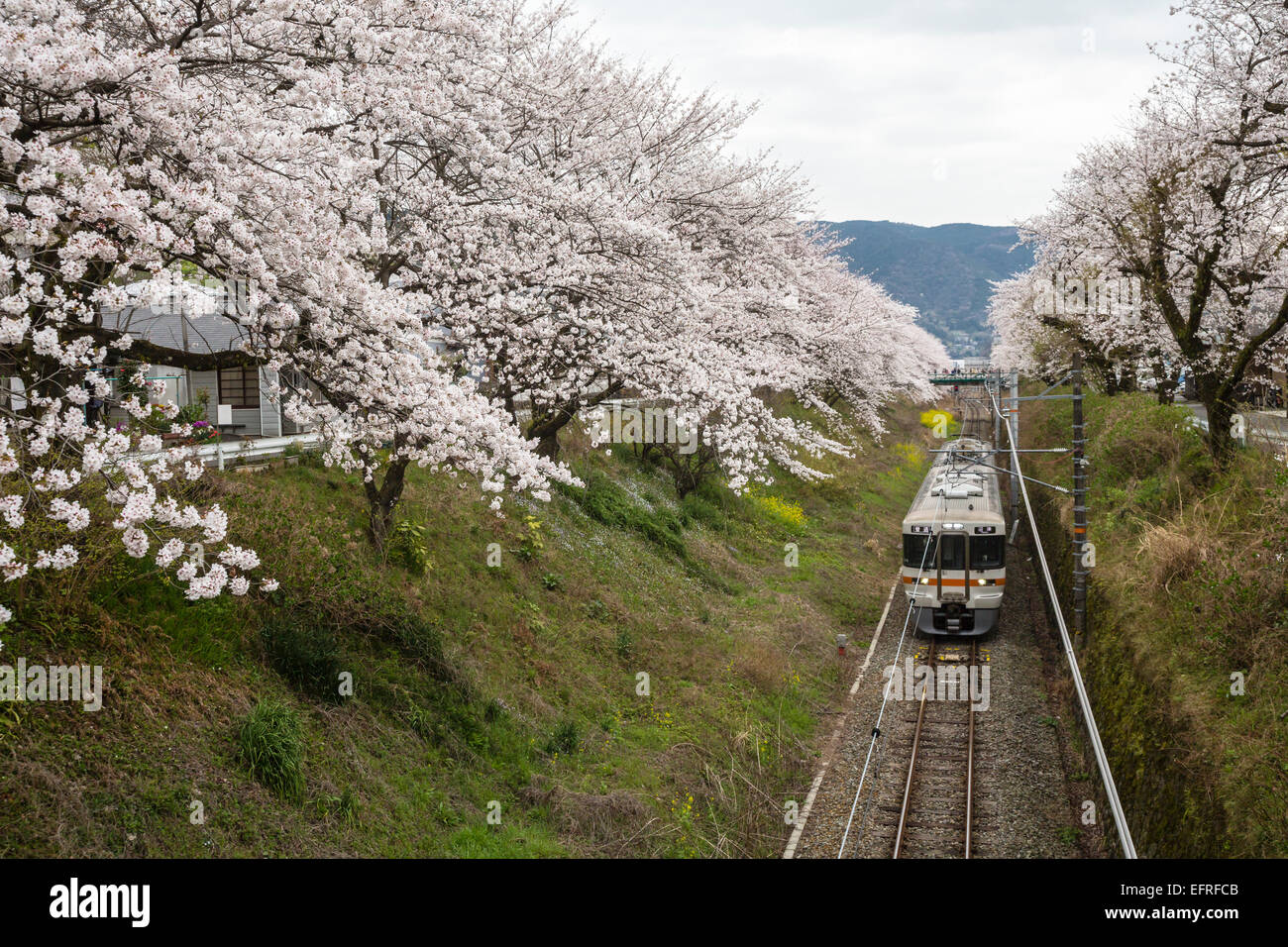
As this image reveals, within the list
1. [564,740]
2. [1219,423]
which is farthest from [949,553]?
[564,740]

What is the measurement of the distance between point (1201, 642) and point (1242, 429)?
986cm

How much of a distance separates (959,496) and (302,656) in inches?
649

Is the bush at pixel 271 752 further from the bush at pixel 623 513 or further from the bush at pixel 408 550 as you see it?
the bush at pixel 623 513

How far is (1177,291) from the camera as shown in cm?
2133

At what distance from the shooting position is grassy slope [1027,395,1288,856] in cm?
809

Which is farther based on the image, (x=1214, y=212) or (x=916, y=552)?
(x=916, y=552)

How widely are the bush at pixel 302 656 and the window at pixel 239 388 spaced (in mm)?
11019

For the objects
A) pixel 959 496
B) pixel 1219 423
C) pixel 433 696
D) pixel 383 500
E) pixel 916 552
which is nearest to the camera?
pixel 433 696

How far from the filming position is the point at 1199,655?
35.3 feet

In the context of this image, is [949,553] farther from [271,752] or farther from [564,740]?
Result: [271,752]

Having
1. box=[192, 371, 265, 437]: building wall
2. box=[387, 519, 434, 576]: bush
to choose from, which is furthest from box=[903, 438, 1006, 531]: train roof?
box=[192, 371, 265, 437]: building wall

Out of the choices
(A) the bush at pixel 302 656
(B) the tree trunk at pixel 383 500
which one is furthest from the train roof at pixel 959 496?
(A) the bush at pixel 302 656

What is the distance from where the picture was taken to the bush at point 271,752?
26.4 feet

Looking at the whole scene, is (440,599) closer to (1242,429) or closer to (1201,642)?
(1201,642)
